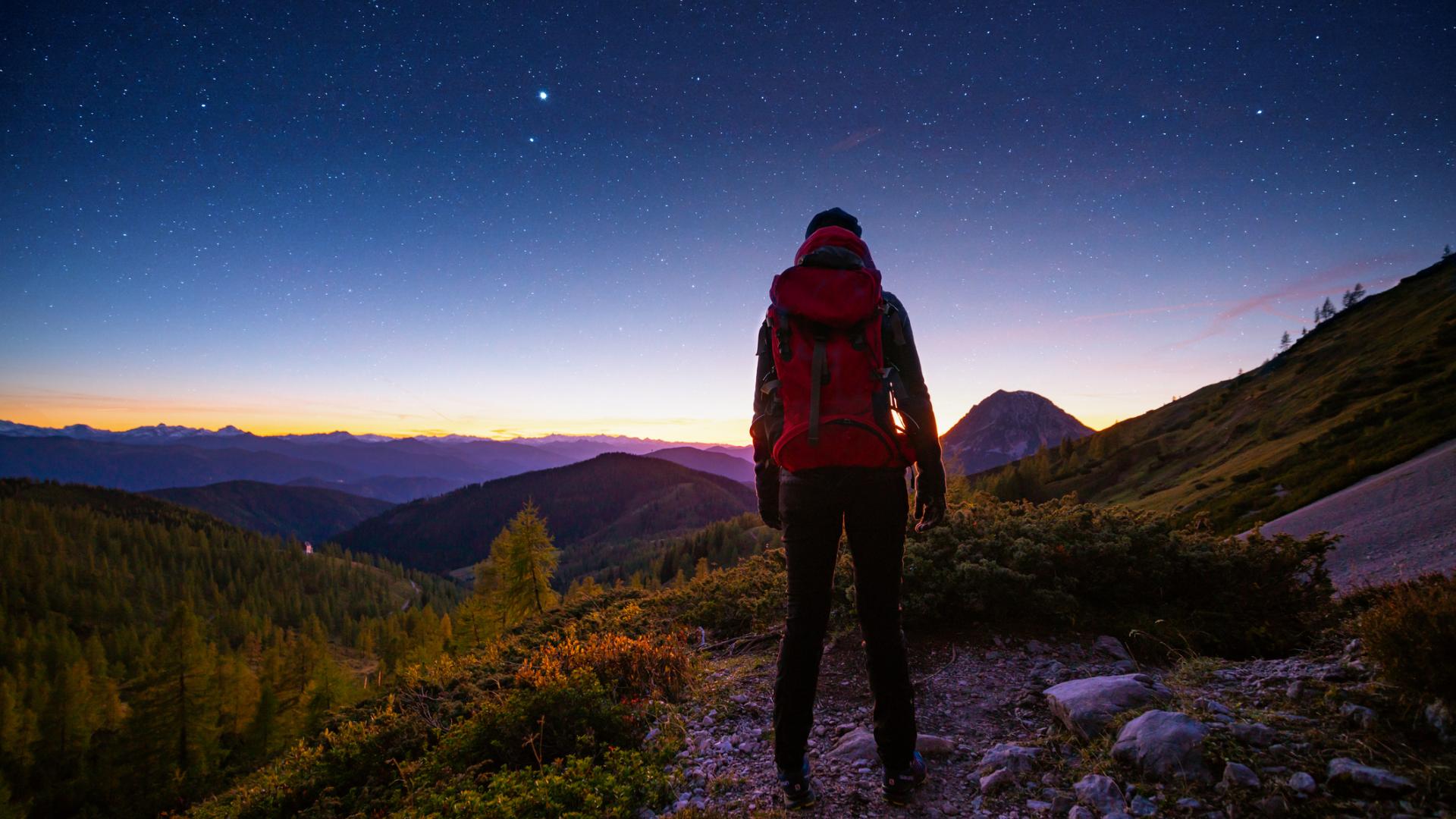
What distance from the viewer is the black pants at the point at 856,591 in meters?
3.52

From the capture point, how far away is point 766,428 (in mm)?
3863

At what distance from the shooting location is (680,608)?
9.79 metres

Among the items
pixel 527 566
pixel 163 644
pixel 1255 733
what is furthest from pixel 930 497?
pixel 163 644

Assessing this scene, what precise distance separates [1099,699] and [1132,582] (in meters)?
3.27

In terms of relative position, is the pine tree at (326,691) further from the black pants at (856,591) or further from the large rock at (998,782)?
the large rock at (998,782)

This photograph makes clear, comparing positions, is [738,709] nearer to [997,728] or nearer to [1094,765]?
[997,728]

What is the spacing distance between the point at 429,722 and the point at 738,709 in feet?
11.4

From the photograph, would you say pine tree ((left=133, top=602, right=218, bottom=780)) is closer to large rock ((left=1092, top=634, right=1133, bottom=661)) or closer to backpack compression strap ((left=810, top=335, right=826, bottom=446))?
backpack compression strap ((left=810, top=335, right=826, bottom=446))

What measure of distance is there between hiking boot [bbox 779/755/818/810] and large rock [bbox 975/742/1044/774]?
49.5 inches

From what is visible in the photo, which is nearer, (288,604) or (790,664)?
(790,664)

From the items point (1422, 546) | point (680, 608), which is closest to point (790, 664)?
point (680, 608)

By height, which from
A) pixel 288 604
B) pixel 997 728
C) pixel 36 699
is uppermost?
pixel 997 728

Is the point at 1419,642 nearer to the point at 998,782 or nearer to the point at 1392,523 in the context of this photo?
the point at 998,782

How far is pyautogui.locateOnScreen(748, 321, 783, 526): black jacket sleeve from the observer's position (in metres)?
3.81
